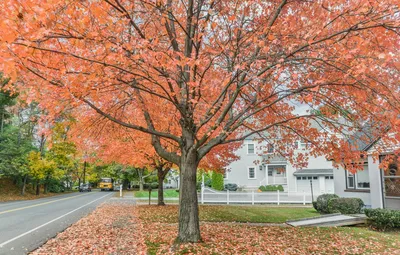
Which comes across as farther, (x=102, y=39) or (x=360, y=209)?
(x=360, y=209)

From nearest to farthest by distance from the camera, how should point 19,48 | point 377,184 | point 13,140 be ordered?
point 19,48 → point 377,184 → point 13,140

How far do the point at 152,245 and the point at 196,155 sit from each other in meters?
2.59

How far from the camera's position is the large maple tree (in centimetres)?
558

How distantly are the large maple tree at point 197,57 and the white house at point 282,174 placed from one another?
21161 mm

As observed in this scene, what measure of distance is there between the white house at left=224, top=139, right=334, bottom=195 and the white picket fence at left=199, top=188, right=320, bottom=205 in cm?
571

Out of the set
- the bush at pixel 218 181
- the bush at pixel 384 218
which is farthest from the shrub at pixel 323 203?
the bush at pixel 218 181

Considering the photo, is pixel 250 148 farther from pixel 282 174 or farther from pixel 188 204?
pixel 188 204

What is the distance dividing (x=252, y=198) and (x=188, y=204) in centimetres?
1711

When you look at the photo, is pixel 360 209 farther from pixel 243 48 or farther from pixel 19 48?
pixel 19 48

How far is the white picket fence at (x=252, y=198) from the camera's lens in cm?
2348

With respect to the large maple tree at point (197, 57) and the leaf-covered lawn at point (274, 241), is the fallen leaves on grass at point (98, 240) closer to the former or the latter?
the leaf-covered lawn at point (274, 241)

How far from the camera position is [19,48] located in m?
5.46

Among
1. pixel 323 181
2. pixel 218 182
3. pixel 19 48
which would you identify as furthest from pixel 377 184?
pixel 218 182

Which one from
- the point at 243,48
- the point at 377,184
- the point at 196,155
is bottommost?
the point at 377,184
